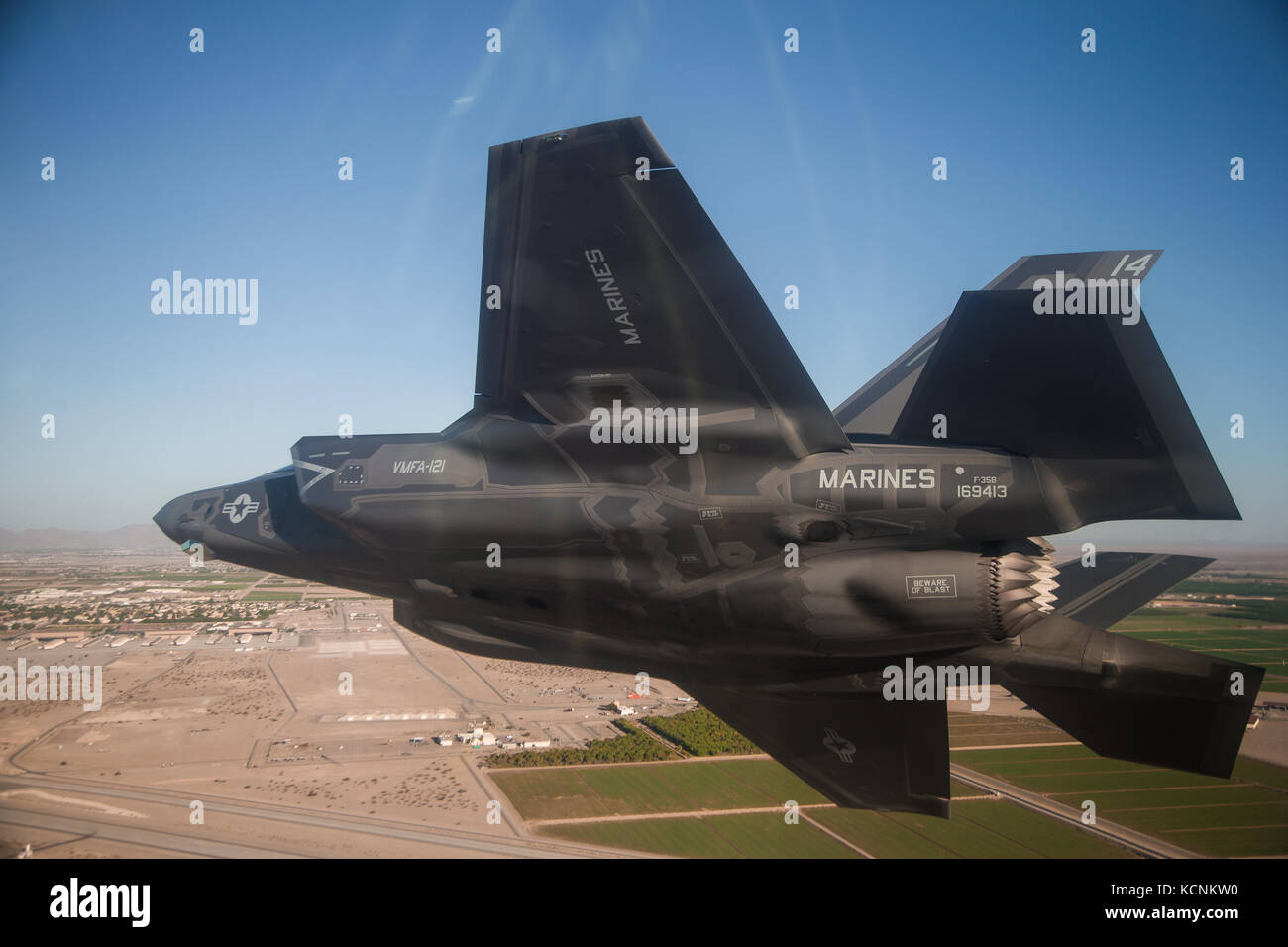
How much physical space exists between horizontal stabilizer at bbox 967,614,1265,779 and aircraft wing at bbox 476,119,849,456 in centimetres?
169

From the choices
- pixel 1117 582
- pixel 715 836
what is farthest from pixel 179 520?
pixel 715 836

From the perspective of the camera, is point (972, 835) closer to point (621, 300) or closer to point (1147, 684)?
point (1147, 684)

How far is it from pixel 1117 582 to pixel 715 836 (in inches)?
289

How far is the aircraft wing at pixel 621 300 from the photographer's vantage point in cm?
333

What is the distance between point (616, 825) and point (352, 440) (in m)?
8.79

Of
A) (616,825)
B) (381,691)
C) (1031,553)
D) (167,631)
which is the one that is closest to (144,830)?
(616,825)

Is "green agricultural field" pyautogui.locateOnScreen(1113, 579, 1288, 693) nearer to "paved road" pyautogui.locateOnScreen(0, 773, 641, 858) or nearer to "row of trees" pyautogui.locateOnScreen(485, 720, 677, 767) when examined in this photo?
"row of trees" pyautogui.locateOnScreen(485, 720, 677, 767)

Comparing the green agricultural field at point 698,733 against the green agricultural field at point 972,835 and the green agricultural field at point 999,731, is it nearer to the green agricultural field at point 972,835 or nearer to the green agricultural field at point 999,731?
the green agricultural field at point 972,835

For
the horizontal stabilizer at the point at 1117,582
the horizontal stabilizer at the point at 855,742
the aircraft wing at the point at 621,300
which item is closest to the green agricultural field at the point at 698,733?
the horizontal stabilizer at the point at 855,742

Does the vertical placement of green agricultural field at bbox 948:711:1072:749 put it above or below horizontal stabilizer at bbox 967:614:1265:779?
below

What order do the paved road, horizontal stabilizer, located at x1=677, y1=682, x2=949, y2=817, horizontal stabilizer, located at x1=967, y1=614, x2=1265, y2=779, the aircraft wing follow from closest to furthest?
the aircraft wing, horizontal stabilizer, located at x1=967, y1=614, x2=1265, y2=779, horizontal stabilizer, located at x1=677, y1=682, x2=949, y2=817, the paved road

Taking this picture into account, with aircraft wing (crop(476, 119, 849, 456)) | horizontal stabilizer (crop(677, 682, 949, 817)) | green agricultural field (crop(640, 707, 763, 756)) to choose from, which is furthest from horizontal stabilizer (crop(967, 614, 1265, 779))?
green agricultural field (crop(640, 707, 763, 756))

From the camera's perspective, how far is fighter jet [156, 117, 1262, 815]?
349cm

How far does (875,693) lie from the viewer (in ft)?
13.6
